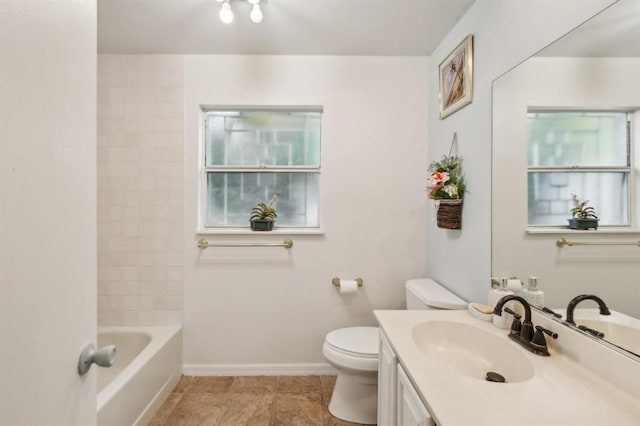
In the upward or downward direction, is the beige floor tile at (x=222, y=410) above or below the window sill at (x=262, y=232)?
below

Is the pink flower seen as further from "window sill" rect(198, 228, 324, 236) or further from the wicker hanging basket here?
"window sill" rect(198, 228, 324, 236)

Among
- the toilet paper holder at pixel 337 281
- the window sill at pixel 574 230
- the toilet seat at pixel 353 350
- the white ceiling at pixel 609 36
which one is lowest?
the toilet seat at pixel 353 350

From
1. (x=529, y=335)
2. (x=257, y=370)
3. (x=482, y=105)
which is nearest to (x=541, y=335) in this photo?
(x=529, y=335)

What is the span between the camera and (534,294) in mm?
1262

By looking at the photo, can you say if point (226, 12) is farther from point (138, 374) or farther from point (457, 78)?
point (138, 374)

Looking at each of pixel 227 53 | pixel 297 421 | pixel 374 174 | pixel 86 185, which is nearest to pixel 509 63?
pixel 374 174

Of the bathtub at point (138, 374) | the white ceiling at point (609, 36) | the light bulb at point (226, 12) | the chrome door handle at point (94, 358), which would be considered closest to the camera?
the chrome door handle at point (94, 358)

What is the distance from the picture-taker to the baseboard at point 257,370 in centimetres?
233

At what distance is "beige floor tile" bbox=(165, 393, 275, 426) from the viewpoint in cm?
184

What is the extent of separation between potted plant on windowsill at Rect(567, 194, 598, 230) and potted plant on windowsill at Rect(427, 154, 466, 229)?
71 centimetres

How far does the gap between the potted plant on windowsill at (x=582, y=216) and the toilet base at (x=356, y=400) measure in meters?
1.30

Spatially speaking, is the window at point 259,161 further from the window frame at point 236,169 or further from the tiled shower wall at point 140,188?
the tiled shower wall at point 140,188

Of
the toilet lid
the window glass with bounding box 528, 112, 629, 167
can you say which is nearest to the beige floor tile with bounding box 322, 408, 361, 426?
the toilet lid

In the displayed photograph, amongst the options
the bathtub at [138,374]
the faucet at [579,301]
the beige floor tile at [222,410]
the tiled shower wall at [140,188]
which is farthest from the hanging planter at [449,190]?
the bathtub at [138,374]
